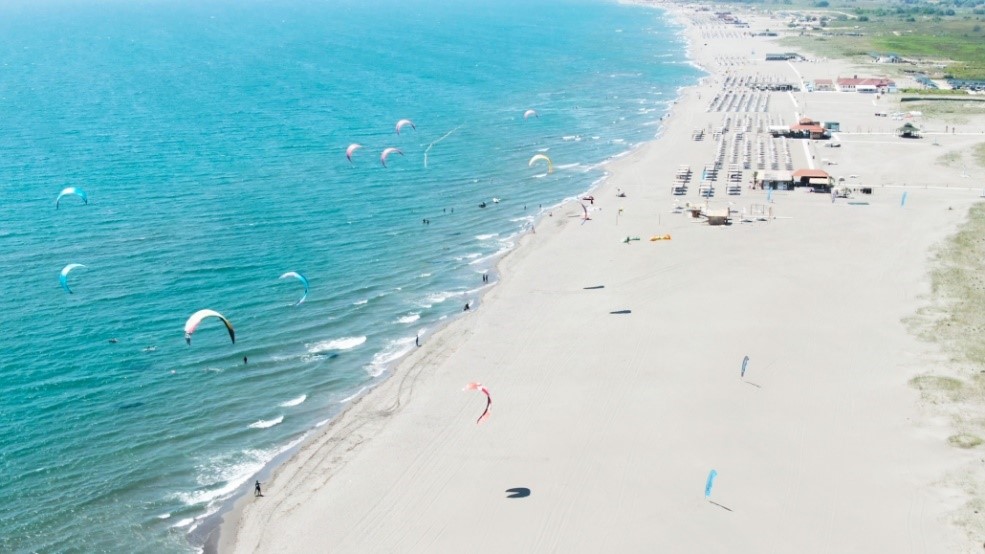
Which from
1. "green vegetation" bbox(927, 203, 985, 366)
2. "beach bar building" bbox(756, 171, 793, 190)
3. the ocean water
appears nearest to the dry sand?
"green vegetation" bbox(927, 203, 985, 366)

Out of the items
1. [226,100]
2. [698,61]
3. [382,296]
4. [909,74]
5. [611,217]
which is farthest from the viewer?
[698,61]

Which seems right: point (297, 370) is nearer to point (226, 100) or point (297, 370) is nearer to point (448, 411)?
point (448, 411)

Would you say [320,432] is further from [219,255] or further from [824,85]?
[824,85]

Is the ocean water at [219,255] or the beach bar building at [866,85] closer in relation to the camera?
the ocean water at [219,255]

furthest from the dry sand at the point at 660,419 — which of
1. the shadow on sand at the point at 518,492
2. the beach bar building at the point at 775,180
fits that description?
the beach bar building at the point at 775,180

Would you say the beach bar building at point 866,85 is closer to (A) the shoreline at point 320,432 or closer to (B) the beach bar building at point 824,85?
(B) the beach bar building at point 824,85

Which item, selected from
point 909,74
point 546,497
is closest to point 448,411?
point 546,497

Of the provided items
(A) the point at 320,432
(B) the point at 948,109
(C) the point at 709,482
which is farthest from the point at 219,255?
(B) the point at 948,109
